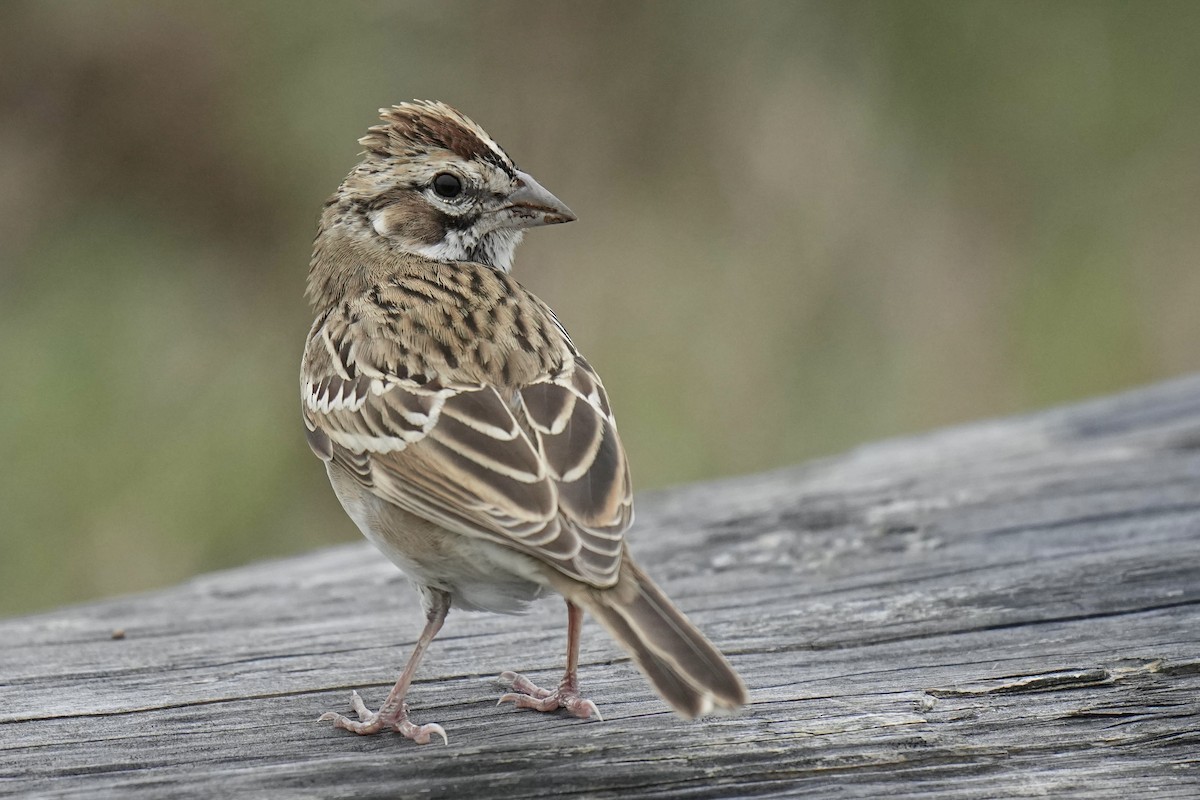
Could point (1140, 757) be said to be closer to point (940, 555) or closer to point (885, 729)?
point (885, 729)

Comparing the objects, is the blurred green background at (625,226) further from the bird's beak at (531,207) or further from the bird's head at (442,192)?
the bird's beak at (531,207)

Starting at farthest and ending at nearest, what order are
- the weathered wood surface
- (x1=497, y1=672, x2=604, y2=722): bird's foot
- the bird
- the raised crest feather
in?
the raised crest feather, (x1=497, y1=672, x2=604, y2=722): bird's foot, the bird, the weathered wood surface

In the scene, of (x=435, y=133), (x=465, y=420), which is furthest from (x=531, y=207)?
(x=465, y=420)

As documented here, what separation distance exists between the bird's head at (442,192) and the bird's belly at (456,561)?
112 cm

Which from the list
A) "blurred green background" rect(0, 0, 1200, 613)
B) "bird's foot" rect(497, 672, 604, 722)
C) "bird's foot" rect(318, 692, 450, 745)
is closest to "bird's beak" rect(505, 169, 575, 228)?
"bird's foot" rect(497, 672, 604, 722)

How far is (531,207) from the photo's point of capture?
4539 mm

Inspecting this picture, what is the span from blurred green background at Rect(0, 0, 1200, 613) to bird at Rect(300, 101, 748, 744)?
361cm

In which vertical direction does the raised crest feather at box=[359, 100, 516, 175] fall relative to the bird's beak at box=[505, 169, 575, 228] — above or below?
above

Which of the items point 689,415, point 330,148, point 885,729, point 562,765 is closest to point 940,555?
point 885,729

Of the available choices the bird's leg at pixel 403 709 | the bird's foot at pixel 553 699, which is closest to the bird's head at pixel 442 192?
the bird's leg at pixel 403 709

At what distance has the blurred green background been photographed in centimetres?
812

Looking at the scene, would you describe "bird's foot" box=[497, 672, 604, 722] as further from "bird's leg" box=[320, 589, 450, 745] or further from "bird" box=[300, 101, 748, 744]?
"bird's leg" box=[320, 589, 450, 745]

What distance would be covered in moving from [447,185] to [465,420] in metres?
1.17

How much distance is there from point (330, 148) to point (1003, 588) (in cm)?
581
